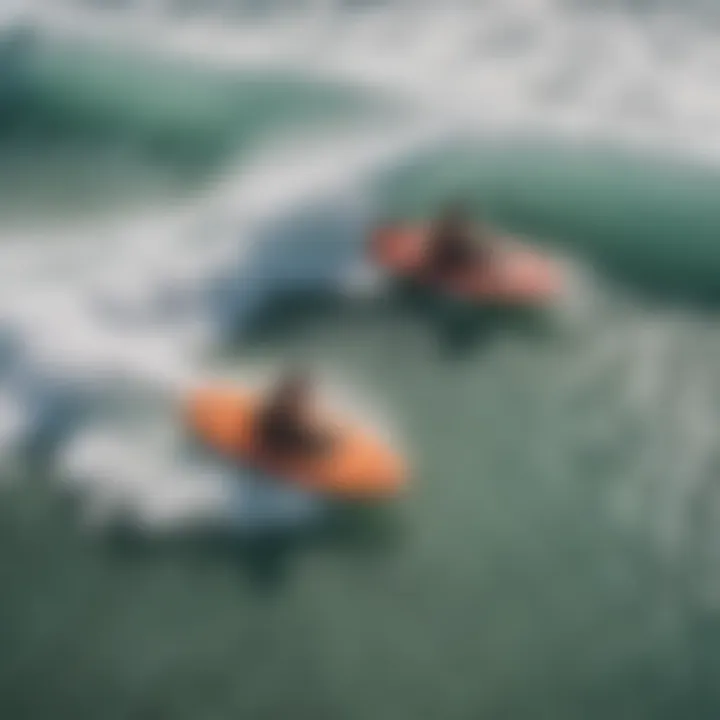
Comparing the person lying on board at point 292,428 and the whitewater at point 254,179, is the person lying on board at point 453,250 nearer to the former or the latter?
the whitewater at point 254,179

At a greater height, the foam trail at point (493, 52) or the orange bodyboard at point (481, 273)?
the foam trail at point (493, 52)

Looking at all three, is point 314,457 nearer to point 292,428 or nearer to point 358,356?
point 292,428

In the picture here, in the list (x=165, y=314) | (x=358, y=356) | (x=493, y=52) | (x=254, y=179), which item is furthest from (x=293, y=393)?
(x=493, y=52)

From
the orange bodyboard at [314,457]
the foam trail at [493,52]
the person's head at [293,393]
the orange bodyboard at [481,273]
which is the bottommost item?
the orange bodyboard at [314,457]

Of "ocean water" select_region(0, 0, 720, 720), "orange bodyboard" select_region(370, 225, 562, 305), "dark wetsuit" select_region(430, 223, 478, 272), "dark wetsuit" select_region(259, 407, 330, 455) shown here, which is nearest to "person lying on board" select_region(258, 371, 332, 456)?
"dark wetsuit" select_region(259, 407, 330, 455)

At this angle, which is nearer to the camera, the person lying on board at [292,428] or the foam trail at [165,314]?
the foam trail at [165,314]

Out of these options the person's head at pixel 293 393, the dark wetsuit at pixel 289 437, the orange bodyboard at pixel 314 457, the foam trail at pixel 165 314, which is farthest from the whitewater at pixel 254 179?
the person's head at pixel 293 393

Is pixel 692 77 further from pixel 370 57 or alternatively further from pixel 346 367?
pixel 346 367
